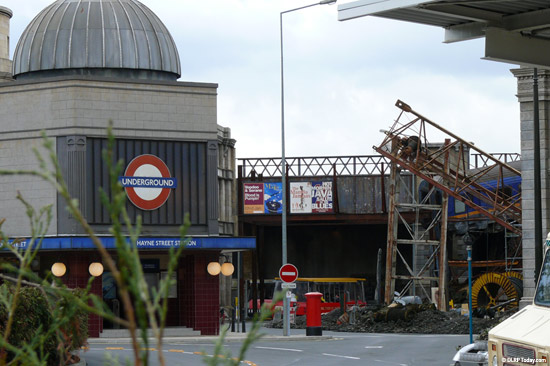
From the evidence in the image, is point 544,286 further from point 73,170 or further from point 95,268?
point 73,170

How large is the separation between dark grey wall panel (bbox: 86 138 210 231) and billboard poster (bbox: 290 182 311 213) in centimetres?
2255

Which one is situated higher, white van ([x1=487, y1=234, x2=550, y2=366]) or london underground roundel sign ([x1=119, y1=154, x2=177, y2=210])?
london underground roundel sign ([x1=119, y1=154, x2=177, y2=210])

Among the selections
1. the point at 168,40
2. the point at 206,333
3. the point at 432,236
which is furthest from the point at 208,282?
the point at 432,236

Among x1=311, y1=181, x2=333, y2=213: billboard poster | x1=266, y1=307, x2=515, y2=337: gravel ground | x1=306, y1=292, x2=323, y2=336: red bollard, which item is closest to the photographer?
x1=306, y1=292, x2=323, y2=336: red bollard

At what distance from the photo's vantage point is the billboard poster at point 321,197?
64438mm

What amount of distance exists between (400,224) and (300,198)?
7.77 metres

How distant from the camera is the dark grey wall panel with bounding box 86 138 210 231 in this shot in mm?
40406

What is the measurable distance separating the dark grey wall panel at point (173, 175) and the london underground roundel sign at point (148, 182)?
9.1 inches

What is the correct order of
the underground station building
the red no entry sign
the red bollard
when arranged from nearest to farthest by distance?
the red no entry sign, the red bollard, the underground station building

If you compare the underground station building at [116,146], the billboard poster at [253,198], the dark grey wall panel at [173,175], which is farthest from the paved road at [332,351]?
the billboard poster at [253,198]

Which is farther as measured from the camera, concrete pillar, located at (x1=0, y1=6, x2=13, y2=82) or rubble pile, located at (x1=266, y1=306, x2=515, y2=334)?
concrete pillar, located at (x1=0, y1=6, x2=13, y2=82)

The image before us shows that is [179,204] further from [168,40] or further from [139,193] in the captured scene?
[168,40]

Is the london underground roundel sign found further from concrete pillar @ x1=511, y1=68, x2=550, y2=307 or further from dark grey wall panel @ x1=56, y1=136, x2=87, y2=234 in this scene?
concrete pillar @ x1=511, y1=68, x2=550, y2=307

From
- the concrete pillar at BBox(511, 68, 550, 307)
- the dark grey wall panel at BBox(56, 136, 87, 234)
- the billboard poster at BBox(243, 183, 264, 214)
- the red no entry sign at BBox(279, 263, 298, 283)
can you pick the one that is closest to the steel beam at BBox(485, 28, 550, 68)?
the concrete pillar at BBox(511, 68, 550, 307)
